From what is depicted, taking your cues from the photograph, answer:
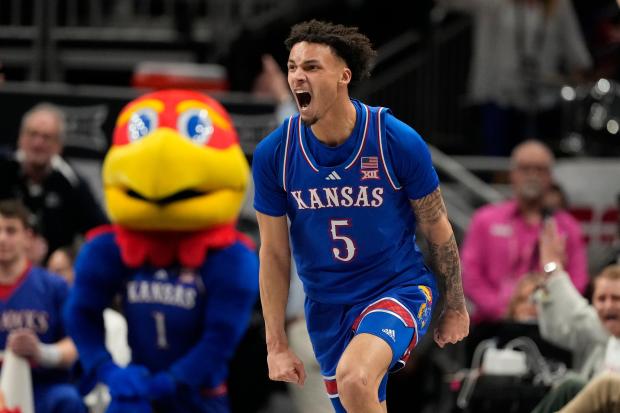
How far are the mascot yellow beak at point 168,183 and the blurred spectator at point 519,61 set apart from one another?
4065 mm

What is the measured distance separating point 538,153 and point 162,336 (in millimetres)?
3040

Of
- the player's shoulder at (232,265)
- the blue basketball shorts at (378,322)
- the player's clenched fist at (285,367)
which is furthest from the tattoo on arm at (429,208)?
the player's shoulder at (232,265)

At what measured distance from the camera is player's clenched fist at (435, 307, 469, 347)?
5812 mm

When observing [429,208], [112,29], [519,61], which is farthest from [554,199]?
[112,29]

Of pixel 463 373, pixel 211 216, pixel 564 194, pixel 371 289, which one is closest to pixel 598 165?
pixel 564 194

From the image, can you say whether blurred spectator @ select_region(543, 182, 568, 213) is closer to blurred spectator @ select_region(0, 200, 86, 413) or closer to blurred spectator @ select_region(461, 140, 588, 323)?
blurred spectator @ select_region(461, 140, 588, 323)

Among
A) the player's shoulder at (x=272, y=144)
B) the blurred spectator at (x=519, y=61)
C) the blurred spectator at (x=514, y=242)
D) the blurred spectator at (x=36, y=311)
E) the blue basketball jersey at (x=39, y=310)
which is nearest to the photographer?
the player's shoulder at (x=272, y=144)

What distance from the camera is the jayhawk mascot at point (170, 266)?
733 centimetres

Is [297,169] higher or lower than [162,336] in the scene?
higher

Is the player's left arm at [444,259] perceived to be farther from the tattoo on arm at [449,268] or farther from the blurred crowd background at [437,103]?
the blurred crowd background at [437,103]

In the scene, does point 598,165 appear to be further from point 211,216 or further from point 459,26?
point 211,216

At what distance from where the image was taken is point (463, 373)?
781cm

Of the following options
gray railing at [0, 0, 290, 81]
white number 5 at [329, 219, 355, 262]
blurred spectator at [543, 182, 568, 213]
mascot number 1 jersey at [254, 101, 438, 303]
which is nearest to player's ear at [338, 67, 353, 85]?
mascot number 1 jersey at [254, 101, 438, 303]

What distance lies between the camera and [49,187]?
29.7 ft
